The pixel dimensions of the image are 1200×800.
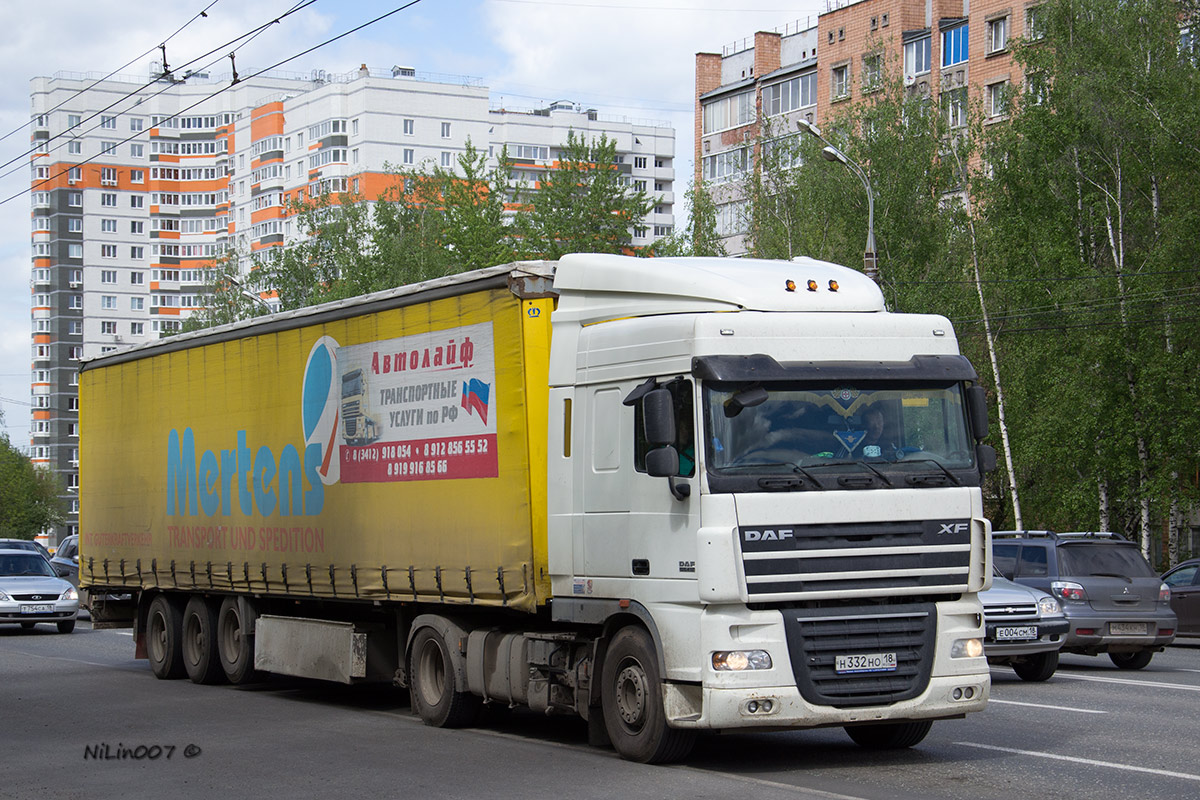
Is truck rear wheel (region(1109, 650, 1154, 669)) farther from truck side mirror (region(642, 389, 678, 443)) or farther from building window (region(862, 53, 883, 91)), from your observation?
→ building window (region(862, 53, 883, 91))

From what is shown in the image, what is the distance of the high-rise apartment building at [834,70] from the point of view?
188 ft

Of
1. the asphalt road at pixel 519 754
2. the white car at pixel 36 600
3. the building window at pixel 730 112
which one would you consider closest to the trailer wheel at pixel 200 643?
the asphalt road at pixel 519 754

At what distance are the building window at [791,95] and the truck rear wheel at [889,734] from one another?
59009mm

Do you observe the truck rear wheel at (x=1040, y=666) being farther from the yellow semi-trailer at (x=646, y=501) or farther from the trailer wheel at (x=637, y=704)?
the trailer wheel at (x=637, y=704)

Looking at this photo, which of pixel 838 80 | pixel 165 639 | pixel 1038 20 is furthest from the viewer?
pixel 838 80

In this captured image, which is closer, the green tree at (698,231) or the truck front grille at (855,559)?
the truck front grille at (855,559)

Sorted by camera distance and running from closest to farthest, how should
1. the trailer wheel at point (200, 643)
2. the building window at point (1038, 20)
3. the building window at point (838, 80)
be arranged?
the trailer wheel at point (200, 643) → the building window at point (1038, 20) → the building window at point (838, 80)

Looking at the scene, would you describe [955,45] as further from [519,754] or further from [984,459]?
[519,754]

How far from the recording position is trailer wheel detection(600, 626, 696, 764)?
10.3 m

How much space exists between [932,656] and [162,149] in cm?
12853

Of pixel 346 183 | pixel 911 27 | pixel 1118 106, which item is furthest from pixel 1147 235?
pixel 346 183

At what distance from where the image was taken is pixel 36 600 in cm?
2759

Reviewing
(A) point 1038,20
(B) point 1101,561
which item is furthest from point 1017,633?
(A) point 1038,20

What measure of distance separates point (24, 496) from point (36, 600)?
87.9 meters
